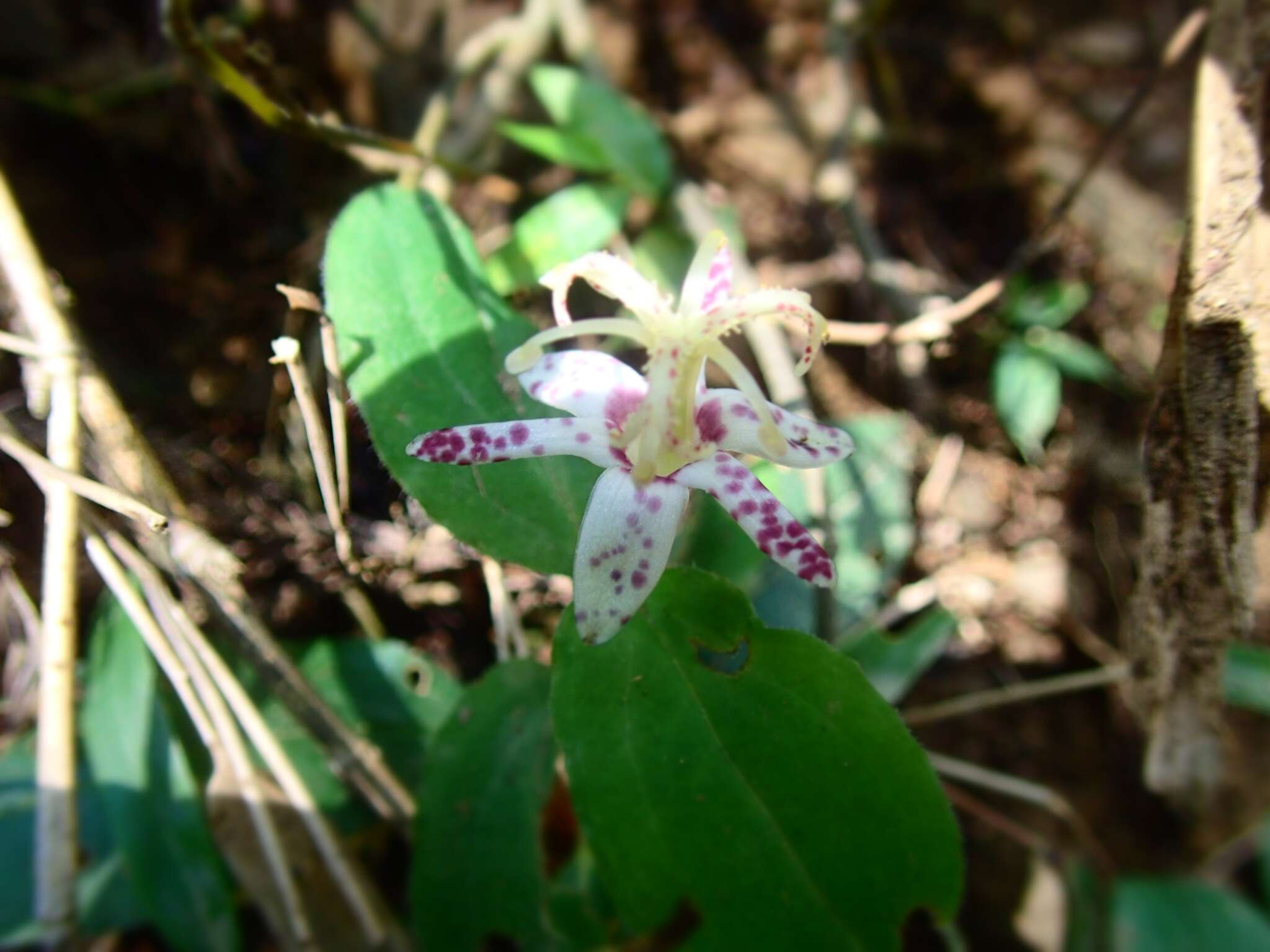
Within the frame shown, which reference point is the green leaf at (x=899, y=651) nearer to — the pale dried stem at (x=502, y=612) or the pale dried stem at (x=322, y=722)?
the pale dried stem at (x=502, y=612)

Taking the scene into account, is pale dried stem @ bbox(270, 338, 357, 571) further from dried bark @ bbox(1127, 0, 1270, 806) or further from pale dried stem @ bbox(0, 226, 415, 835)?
dried bark @ bbox(1127, 0, 1270, 806)

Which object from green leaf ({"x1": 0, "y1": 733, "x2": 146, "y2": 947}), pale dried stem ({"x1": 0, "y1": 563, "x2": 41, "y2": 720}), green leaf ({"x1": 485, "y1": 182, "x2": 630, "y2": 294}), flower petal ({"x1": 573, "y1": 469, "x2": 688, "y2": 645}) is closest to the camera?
flower petal ({"x1": 573, "y1": 469, "x2": 688, "y2": 645})

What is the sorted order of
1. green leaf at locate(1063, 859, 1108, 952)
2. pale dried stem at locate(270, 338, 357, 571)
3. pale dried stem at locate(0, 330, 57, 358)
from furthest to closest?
green leaf at locate(1063, 859, 1108, 952)
pale dried stem at locate(0, 330, 57, 358)
pale dried stem at locate(270, 338, 357, 571)

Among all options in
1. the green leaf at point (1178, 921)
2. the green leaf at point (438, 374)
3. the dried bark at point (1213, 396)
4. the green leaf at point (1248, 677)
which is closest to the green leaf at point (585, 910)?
the green leaf at point (438, 374)

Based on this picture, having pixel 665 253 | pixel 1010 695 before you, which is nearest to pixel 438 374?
pixel 665 253

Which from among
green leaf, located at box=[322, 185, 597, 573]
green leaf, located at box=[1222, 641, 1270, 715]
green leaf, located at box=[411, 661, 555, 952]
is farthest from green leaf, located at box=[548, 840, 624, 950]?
green leaf, located at box=[1222, 641, 1270, 715]

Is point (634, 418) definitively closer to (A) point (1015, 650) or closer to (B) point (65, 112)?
(A) point (1015, 650)

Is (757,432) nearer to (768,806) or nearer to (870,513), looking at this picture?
(768,806)
